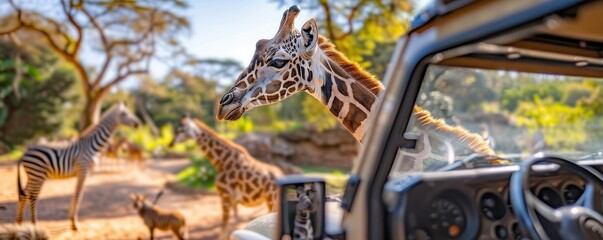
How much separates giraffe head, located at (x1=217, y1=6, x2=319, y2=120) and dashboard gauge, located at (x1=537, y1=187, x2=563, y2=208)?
1395 mm

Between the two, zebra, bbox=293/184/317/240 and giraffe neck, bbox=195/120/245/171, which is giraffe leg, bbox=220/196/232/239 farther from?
zebra, bbox=293/184/317/240

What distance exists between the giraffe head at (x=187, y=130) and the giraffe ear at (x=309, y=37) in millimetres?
2926

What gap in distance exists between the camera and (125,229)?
5516 millimetres

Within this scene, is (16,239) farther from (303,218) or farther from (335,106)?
(303,218)

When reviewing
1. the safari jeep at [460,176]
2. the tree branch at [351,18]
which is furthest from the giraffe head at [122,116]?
the safari jeep at [460,176]

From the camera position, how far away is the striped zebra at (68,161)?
4.25 metres

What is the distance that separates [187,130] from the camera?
5.47 m

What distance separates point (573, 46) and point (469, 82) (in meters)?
13.1

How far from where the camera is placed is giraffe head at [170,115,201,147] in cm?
522

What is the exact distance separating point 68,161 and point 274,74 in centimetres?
366

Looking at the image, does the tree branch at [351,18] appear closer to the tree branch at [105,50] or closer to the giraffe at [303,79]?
the giraffe at [303,79]

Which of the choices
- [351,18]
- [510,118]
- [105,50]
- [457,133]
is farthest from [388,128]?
[510,118]

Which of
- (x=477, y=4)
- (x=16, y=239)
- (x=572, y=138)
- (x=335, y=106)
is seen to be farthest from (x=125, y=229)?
(x=572, y=138)

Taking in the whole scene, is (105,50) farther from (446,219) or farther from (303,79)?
(446,219)
